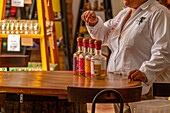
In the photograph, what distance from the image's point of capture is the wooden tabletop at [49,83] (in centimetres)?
204

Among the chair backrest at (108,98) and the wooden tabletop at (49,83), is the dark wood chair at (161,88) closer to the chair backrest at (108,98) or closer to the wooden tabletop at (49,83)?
the wooden tabletop at (49,83)

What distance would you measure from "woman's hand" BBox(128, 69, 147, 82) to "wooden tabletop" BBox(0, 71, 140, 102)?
0.14ft

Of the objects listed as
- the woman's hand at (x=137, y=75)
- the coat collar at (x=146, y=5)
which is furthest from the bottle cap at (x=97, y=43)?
the coat collar at (x=146, y=5)

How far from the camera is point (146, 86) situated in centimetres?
250

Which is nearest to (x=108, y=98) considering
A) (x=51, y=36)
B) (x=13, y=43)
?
(x=13, y=43)

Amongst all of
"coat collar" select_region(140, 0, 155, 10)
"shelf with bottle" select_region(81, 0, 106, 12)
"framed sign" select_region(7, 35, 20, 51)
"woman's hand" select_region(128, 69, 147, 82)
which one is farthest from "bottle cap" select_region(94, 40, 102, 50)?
"shelf with bottle" select_region(81, 0, 106, 12)

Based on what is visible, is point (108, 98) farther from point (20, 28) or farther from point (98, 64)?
point (20, 28)

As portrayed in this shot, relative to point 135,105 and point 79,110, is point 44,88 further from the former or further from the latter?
point 135,105

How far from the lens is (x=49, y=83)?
222cm

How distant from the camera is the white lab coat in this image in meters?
2.43

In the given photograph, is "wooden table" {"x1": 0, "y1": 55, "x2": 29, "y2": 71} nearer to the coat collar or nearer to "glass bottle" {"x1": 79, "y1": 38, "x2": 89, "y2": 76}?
"glass bottle" {"x1": 79, "y1": 38, "x2": 89, "y2": 76}

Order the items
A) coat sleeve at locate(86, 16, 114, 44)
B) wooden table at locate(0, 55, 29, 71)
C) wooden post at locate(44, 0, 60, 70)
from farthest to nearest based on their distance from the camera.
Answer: wooden post at locate(44, 0, 60, 70) < wooden table at locate(0, 55, 29, 71) < coat sleeve at locate(86, 16, 114, 44)

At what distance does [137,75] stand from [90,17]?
67 cm

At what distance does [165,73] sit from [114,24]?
0.61 metres
